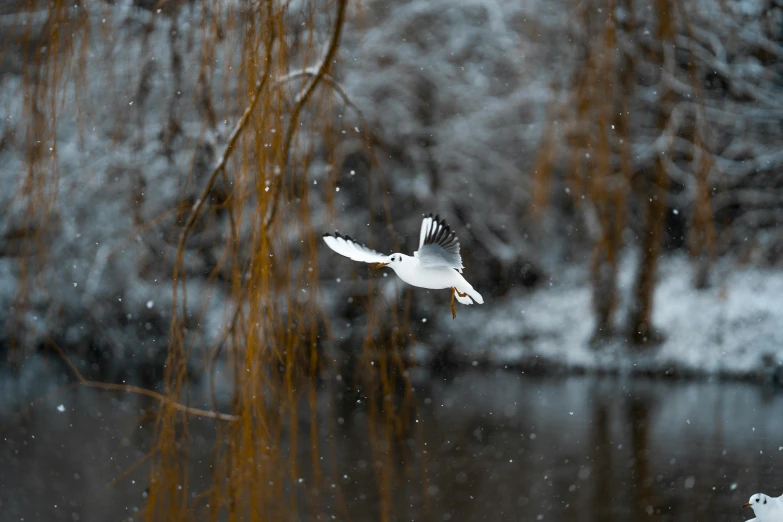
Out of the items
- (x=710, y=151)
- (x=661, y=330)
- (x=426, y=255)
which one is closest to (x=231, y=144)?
(x=426, y=255)

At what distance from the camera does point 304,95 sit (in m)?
1.05

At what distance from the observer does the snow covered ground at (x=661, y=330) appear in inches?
249

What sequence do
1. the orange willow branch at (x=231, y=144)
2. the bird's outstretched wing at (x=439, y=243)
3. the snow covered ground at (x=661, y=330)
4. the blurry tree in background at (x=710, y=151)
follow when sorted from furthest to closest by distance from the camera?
the snow covered ground at (x=661, y=330) < the blurry tree in background at (x=710, y=151) < the bird's outstretched wing at (x=439, y=243) < the orange willow branch at (x=231, y=144)

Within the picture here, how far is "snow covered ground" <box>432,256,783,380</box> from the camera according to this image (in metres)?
6.32

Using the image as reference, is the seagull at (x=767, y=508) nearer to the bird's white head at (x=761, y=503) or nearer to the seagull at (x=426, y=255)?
the bird's white head at (x=761, y=503)

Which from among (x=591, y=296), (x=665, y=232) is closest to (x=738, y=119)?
(x=665, y=232)

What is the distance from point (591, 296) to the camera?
6.60 m

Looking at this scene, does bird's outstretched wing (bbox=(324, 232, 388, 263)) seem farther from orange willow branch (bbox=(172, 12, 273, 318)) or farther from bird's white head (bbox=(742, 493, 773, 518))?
bird's white head (bbox=(742, 493, 773, 518))

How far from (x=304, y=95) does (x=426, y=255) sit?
0.77 ft

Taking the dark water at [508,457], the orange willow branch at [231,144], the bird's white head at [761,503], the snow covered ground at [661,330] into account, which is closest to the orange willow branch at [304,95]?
the orange willow branch at [231,144]

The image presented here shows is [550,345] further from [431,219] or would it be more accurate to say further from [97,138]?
[431,219]

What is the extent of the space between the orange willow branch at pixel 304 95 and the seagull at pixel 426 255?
0.29 ft

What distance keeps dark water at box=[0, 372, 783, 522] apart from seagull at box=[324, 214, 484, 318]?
1818 millimetres

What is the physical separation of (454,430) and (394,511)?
1.30 metres
